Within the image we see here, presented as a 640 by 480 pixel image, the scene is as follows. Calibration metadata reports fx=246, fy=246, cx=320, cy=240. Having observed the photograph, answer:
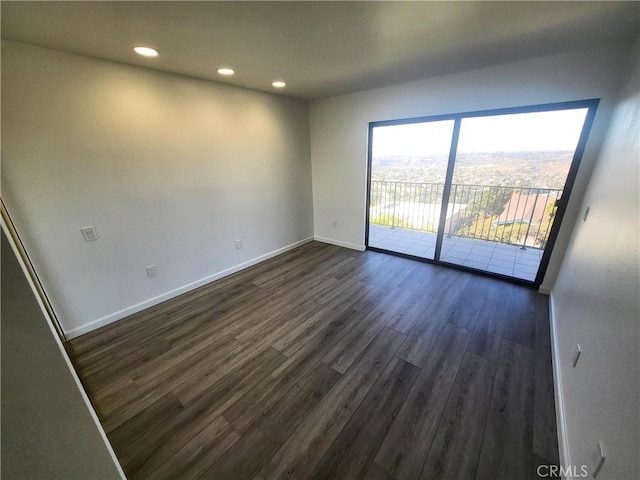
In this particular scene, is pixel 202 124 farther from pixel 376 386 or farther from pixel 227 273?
pixel 376 386

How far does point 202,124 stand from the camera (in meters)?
2.66

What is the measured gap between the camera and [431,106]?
9.40 ft

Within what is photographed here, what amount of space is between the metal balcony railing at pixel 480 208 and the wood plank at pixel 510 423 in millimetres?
1594

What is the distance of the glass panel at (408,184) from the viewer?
10.6 ft

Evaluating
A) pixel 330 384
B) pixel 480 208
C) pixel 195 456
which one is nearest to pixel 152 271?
pixel 195 456

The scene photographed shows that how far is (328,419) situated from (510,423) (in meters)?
1.06

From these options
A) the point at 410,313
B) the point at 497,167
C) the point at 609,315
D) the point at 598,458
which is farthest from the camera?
the point at 497,167

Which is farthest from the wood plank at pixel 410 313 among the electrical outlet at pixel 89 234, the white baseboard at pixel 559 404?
the electrical outlet at pixel 89 234

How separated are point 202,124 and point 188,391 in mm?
2518

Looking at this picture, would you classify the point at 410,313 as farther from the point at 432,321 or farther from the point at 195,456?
the point at 195,456

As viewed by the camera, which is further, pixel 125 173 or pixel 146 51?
pixel 125 173

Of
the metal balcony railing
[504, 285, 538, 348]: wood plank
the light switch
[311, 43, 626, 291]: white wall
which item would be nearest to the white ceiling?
[311, 43, 626, 291]: white wall

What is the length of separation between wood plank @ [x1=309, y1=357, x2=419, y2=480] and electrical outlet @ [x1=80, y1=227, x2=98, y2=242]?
8.12ft

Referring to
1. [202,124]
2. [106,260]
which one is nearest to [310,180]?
[202,124]
